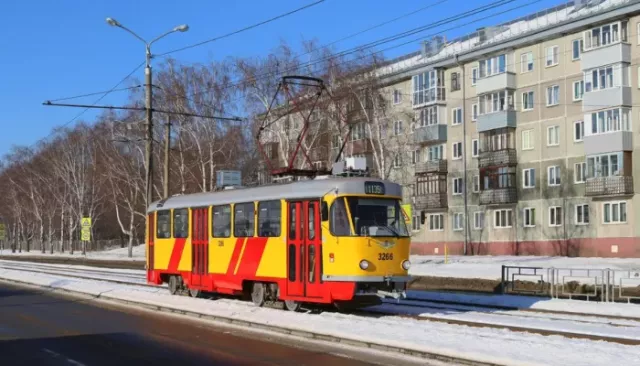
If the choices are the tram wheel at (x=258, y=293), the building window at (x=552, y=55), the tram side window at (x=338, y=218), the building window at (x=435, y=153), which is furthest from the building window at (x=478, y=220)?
the tram side window at (x=338, y=218)

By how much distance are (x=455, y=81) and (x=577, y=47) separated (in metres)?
11.4

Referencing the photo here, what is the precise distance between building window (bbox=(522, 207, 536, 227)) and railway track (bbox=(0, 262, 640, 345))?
34361 millimetres

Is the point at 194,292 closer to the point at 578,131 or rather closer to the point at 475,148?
the point at 578,131

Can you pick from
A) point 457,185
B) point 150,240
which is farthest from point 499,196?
point 150,240

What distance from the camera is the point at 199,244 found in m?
22.4

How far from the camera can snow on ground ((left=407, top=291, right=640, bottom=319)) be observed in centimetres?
1833

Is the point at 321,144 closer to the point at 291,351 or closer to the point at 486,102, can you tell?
the point at 486,102

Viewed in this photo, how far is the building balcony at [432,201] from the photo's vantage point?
60344mm

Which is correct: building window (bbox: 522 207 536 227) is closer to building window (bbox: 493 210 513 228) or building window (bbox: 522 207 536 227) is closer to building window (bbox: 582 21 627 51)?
building window (bbox: 493 210 513 228)

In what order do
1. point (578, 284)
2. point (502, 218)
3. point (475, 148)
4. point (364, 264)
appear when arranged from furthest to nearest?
point (475, 148)
point (502, 218)
point (578, 284)
point (364, 264)

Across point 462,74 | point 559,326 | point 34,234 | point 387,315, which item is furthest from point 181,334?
point 34,234

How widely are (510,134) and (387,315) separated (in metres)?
40.0

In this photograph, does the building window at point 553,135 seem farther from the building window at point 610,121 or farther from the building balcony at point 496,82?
the building balcony at point 496,82

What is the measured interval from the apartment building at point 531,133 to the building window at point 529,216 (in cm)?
8
